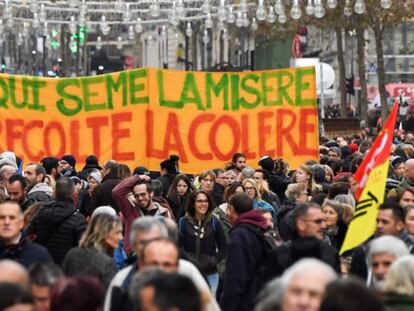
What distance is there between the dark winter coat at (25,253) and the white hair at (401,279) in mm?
2743

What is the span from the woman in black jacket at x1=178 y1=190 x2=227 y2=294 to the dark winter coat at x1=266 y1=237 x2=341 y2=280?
307cm

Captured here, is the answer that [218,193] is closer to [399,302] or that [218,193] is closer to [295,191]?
[295,191]

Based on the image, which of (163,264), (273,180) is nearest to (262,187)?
(273,180)

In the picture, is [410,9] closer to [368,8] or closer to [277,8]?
[368,8]

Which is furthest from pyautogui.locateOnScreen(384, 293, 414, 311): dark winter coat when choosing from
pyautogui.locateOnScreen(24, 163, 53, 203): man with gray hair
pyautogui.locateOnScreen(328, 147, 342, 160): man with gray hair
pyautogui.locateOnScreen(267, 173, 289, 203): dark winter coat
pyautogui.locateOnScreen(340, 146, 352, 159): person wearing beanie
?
pyautogui.locateOnScreen(340, 146, 352, 159): person wearing beanie

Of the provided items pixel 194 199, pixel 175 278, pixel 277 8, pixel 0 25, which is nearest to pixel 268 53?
pixel 0 25

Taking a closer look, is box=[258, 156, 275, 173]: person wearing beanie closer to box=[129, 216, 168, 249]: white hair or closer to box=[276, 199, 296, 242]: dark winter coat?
box=[276, 199, 296, 242]: dark winter coat

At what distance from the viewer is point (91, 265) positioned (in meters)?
10.2

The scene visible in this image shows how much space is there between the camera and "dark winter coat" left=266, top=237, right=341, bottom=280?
1011 cm

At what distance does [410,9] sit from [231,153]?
96.2 feet

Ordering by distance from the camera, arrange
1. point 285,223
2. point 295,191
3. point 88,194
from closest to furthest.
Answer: point 285,223 → point 295,191 → point 88,194

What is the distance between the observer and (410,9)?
48.5 m

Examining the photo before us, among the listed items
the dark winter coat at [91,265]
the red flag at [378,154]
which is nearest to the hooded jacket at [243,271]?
the red flag at [378,154]

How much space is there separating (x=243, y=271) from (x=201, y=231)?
8.53ft
